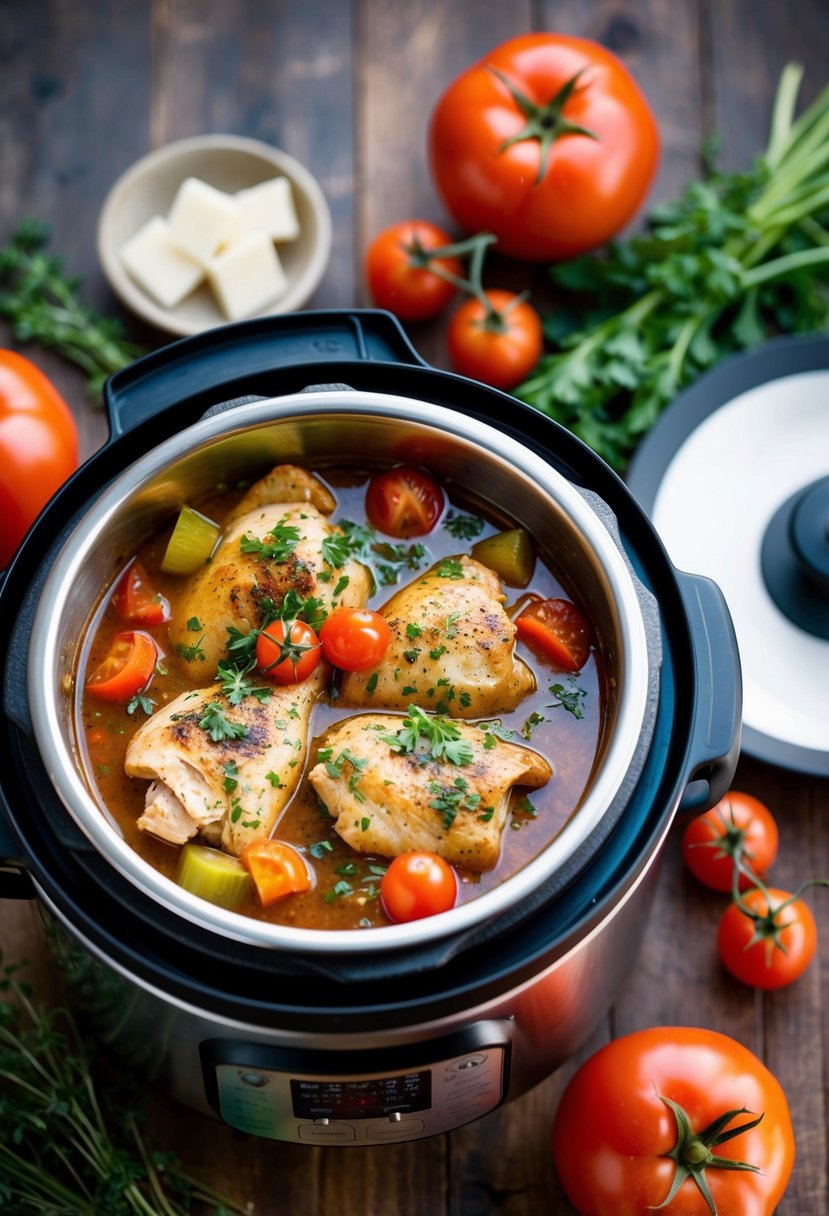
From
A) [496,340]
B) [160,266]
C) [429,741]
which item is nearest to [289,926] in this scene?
[429,741]

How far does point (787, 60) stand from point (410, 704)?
105 inches

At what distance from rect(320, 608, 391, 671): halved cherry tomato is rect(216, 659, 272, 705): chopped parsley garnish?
0.16m

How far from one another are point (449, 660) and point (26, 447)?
1.37 meters

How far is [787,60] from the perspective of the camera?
3.86m

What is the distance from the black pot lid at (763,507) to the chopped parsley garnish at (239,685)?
4.01 feet

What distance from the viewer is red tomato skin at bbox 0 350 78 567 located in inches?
123

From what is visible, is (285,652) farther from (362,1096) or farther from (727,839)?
(727,839)

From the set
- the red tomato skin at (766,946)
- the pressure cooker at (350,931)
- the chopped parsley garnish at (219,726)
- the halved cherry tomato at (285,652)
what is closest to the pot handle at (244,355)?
the pressure cooker at (350,931)

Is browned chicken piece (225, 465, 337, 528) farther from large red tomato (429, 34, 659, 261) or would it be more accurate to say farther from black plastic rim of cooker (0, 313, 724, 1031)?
large red tomato (429, 34, 659, 261)

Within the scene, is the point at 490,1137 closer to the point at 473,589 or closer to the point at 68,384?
the point at 473,589

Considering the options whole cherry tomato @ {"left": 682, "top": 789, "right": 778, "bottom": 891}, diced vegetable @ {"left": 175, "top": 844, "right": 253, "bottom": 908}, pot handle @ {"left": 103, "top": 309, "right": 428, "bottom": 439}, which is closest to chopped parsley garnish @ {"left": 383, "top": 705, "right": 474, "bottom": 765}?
diced vegetable @ {"left": 175, "top": 844, "right": 253, "bottom": 908}

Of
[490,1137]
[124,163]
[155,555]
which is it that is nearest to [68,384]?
[124,163]

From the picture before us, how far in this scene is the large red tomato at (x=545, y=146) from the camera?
3396 millimetres

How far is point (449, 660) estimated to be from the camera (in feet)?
8.09
